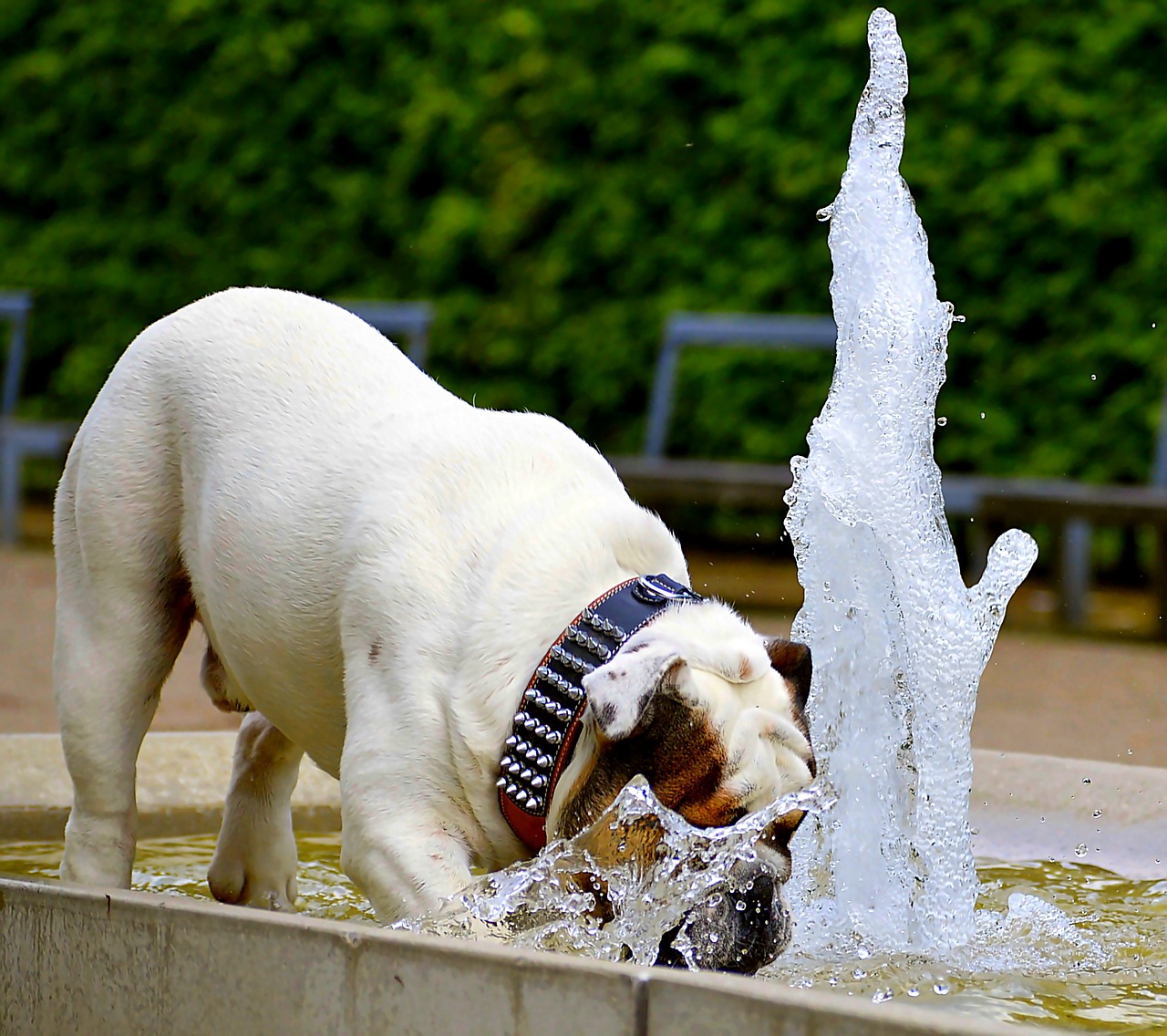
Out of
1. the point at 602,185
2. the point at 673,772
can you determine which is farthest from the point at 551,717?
the point at 602,185

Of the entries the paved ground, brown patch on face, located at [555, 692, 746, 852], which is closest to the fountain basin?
brown patch on face, located at [555, 692, 746, 852]

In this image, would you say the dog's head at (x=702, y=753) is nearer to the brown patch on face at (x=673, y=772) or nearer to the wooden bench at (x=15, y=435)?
the brown patch on face at (x=673, y=772)

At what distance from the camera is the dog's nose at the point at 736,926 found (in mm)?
A: 2146

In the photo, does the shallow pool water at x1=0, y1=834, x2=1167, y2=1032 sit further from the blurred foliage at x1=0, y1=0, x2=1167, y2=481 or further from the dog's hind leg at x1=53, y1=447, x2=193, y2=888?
the blurred foliage at x1=0, y1=0, x2=1167, y2=481

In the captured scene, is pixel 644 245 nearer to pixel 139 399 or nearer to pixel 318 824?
pixel 318 824

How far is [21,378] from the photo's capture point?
11.4 metres

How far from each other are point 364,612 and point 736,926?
2.14 feet

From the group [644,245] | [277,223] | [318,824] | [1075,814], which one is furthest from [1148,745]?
[277,223]

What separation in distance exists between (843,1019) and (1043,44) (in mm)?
7099

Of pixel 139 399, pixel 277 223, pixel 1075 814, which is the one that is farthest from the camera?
pixel 277 223

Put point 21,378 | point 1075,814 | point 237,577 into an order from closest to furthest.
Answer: point 237,577 < point 1075,814 < point 21,378

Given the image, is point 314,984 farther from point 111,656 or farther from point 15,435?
point 15,435

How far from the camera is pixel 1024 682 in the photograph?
6.40 m

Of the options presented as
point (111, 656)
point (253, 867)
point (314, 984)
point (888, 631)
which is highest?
point (888, 631)
